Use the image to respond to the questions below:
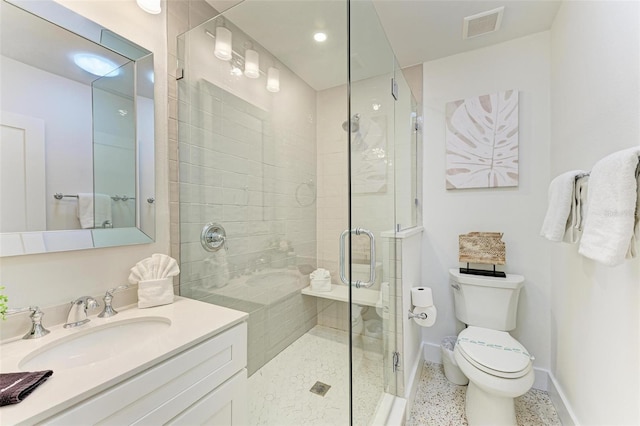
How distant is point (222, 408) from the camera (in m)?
1.01

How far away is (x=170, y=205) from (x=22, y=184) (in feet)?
1.79

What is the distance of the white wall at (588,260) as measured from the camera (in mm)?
991

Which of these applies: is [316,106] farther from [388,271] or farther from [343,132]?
[388,271]

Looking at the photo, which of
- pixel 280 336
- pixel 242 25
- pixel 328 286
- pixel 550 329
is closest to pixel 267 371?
pixel 280 336

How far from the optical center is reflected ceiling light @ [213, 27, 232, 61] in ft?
5.10

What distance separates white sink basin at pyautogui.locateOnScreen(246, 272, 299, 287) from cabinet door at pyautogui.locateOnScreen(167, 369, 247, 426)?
657 millimetres

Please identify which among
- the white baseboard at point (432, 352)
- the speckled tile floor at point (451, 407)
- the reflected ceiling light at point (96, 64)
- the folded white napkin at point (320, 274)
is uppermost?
the reflected ceiling light at point (96, 64)

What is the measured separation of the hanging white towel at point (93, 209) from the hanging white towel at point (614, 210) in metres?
1.86

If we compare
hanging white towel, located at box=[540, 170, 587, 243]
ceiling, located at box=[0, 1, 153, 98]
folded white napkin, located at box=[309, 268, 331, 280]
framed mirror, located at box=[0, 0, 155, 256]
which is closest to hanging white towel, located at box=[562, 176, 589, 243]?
hanging white towel, located at box=[540, 170, 587, 243]

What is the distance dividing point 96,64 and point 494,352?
2452mm

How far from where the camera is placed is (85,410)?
2.09 ft

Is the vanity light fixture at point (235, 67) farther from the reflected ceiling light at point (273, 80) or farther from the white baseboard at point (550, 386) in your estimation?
the white baseboard at point (550, 386)

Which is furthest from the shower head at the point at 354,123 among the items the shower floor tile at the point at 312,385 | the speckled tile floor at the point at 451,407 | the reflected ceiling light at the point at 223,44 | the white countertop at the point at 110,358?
the speckled tile floor at the point at 451,407

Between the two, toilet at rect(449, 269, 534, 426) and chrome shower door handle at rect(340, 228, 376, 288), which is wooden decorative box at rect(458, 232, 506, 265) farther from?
chrome shower door handle at rect(340, 228, 376, 288)
